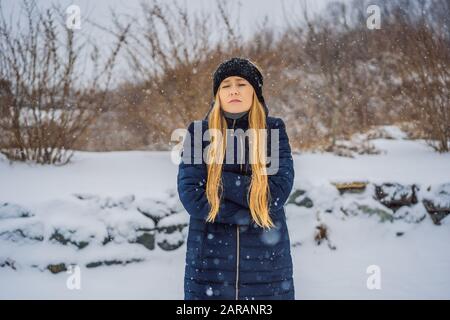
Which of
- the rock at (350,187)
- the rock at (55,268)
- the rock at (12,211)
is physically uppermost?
the rock at (350,187)

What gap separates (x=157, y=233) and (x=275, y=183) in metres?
2.41

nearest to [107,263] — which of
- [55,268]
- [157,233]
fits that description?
[55,268]

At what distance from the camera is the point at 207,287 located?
1.68 m

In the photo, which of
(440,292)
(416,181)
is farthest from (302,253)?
(416,181)

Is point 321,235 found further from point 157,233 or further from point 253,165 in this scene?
point 253,165

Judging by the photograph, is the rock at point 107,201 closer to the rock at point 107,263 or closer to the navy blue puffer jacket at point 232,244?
the rock at point 107,263

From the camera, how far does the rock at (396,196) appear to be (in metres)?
4.43

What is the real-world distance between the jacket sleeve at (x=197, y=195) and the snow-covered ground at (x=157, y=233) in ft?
6.29

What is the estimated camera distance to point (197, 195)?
169 cm

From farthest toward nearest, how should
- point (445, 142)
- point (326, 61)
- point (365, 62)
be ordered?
point (365, 62) → point (326, 61) → point (445, 142)

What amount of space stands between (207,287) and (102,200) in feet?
8.06

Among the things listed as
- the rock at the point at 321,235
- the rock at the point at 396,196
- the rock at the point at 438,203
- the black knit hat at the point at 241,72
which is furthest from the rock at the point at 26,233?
the rock at the point at 438,203

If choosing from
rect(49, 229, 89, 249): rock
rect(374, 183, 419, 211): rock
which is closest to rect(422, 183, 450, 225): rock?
rect(374, 183, 419, 211): rock
